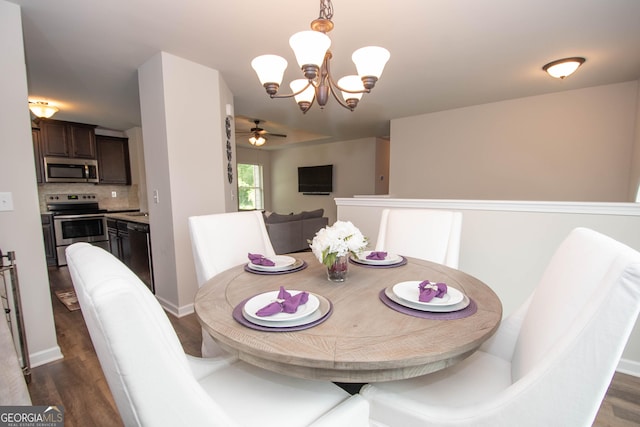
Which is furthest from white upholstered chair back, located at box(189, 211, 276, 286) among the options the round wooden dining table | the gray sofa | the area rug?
the gray sofa

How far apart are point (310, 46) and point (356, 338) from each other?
4.36 feet

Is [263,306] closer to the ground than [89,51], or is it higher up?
closer to the ground

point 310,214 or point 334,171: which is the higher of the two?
point 334,171

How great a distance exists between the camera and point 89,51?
241 cm

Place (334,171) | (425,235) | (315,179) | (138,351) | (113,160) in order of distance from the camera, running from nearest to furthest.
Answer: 1. (138,351)
2. (425,235)
3. (113,160)
4. (334,171)
5. (315,179)

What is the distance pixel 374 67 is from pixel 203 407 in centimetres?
163

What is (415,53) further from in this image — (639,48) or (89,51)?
(89,51)

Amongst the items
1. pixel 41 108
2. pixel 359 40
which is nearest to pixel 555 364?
pixel 359 40

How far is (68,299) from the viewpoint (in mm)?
3094

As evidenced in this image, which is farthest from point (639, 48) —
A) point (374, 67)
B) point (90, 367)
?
point (90, 367)

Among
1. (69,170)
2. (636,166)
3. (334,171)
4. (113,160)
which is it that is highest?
(113,160)

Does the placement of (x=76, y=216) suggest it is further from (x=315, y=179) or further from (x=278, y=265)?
(x=315, y=179)

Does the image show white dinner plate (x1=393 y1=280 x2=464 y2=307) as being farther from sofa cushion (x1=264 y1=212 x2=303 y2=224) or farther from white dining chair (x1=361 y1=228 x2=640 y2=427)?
sofa cushion (x1=264 y1=212 x2=303 y2=224)

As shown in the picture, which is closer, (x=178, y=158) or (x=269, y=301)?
(x=269, y=301)
